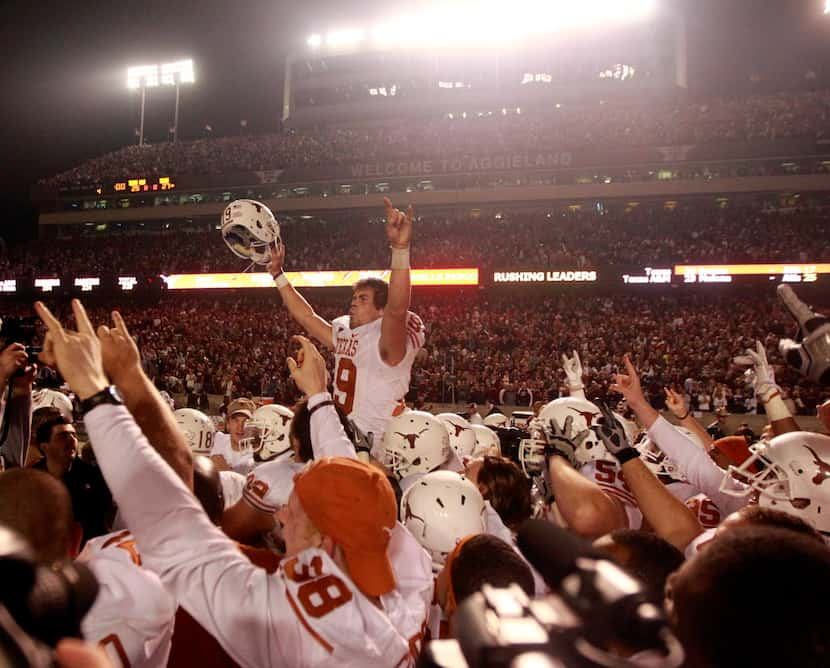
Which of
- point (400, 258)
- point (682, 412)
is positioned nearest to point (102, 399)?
point (400, 258)

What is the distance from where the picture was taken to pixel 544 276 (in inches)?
1102

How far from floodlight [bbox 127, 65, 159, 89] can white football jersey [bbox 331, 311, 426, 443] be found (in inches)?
2085

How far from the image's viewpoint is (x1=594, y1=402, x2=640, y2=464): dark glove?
2.87 meters

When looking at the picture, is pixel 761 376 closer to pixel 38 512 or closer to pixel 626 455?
pixel 626 455

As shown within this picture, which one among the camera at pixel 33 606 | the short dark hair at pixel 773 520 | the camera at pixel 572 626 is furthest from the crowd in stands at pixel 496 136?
the camera at pixel 33 606

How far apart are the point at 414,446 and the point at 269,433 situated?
1.51m

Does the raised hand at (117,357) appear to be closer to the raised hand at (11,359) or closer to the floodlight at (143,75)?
the raised hand at (11,359)

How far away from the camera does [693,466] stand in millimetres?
3285

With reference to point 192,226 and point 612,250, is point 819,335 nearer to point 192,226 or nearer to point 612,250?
point 612,250

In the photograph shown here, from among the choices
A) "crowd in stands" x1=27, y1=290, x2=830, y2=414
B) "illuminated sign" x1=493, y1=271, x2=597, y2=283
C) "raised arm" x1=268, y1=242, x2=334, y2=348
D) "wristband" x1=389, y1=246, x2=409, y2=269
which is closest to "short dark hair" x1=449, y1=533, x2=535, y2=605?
"wristband" x1=389, y1=246, x2=409, y2=269

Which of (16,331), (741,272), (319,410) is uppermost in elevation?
(741,272)

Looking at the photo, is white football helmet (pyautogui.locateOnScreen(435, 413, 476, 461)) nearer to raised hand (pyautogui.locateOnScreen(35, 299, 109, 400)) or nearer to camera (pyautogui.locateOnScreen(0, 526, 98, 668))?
raised hand (pyautogui.locateOnScreen(35, 299, 109, 400))

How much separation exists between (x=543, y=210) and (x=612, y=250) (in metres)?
7.56

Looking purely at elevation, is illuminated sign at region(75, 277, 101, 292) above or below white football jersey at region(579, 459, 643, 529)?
above
